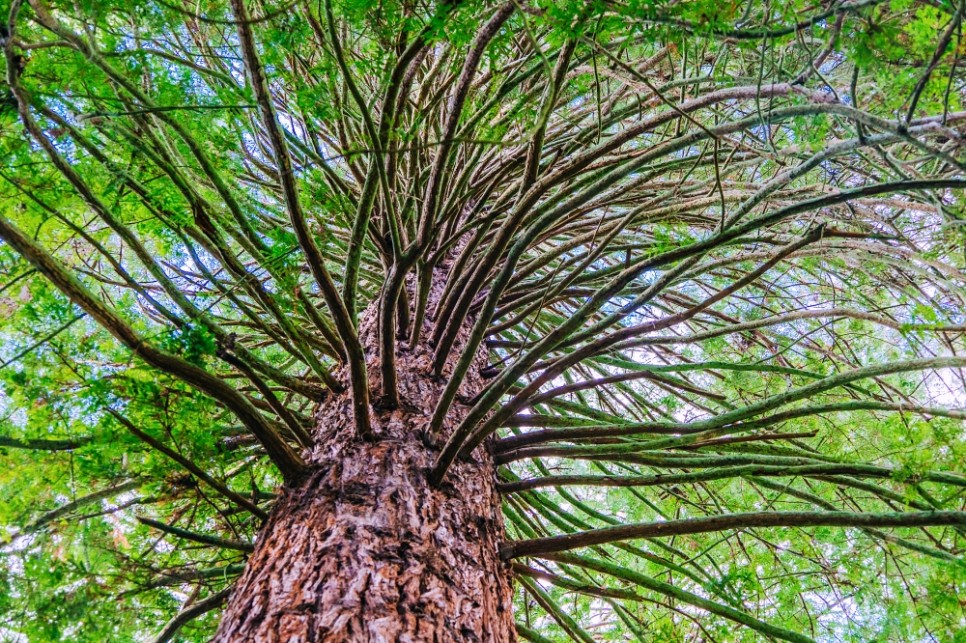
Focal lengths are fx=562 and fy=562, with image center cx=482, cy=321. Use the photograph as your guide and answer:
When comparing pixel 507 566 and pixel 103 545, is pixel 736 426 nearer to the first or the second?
pixel 507 566

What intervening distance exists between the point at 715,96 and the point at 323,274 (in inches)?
39.8

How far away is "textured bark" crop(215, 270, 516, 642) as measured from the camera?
122cm

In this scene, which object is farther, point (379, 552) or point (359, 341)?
point (359, 341)

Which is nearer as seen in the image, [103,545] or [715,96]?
[715,96]

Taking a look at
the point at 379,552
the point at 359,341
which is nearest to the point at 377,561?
the point at 379,552

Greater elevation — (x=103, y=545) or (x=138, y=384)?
(x=138, y=384)

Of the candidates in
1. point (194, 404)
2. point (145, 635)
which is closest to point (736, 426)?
point (194, 404)

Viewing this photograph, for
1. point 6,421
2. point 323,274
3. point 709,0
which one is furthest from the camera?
point 6,421

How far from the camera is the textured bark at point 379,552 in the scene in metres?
1.22

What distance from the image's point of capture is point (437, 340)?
2355mm

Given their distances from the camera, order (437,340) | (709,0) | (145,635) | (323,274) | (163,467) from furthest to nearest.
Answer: (437,340) < (145,635) < (163,467) < (323,274) < (709,0)

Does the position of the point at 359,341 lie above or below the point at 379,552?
above

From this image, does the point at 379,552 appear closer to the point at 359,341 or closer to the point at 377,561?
the point at 377,561

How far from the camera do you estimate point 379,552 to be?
136cm
